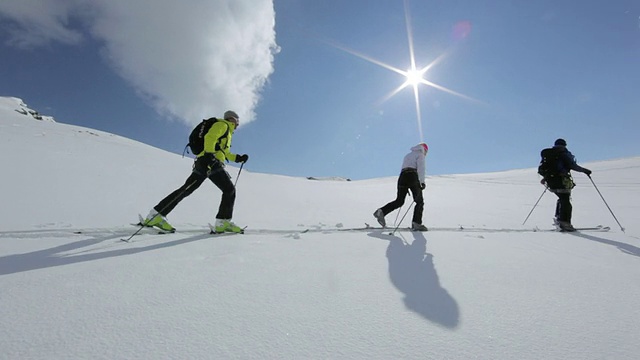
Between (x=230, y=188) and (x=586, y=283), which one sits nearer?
(x=586, y=283)

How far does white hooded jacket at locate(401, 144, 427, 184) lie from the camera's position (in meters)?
5.62

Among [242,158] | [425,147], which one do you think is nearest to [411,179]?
[425,147]

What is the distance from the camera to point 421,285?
88.7 inches

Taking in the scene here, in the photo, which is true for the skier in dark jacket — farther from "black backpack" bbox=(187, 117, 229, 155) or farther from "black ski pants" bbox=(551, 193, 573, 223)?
"black backpack" bbox=(187, 117, 229, 155)

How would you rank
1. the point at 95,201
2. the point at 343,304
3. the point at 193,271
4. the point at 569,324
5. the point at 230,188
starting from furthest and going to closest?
the point at 95,201 < the point at 230,188 < the point at 193,271 < the point at 343,304 < the point at 569,324

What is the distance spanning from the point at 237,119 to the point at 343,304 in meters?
3.81

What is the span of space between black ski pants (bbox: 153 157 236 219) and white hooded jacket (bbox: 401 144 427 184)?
3531 mm

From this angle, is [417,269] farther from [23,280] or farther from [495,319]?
[23,280]

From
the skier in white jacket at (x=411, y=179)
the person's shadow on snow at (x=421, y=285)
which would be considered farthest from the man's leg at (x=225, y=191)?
the skier in white jacket at (x=411, y=179)

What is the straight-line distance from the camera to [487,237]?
4.47 metres

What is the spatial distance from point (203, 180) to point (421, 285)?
135 inches

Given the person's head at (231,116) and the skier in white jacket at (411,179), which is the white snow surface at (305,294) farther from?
the person's head at (231,116)

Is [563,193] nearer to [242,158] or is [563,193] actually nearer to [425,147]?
[425,147]

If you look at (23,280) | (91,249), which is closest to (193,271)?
(23,280)
